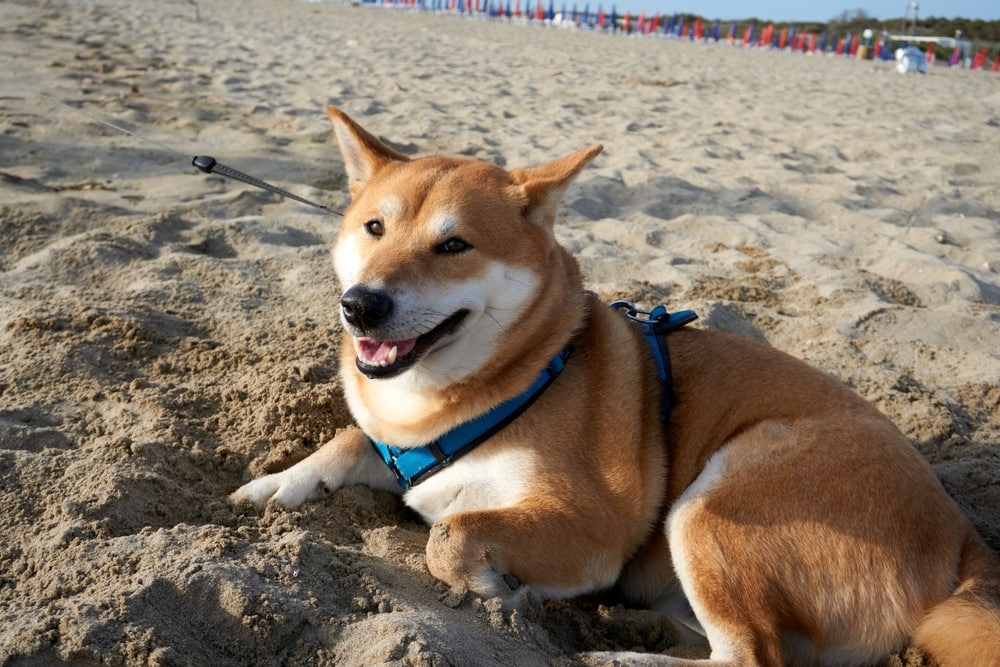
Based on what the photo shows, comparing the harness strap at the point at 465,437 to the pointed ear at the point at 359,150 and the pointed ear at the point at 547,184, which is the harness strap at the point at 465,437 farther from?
the pointed ear at the point at 359,150

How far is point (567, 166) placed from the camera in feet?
9.70

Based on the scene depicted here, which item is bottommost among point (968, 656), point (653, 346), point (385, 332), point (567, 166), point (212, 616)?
point (968, 656)

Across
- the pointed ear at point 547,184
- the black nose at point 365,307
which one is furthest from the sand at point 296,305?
the pointed ear at point 547,184

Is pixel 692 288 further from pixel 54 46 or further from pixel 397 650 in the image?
pixel 54 46

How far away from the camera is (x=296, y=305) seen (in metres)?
4.23

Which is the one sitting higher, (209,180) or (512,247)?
(512,247)

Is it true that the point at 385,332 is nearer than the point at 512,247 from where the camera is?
Yes

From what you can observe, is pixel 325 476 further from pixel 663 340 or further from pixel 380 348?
pixel 663 340

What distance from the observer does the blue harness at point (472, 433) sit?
267 centimetres

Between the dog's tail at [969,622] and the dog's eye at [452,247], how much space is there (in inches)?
70.6

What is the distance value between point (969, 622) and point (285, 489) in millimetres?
2125

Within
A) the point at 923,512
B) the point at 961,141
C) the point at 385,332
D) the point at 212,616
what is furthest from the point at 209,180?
the point at 961,141

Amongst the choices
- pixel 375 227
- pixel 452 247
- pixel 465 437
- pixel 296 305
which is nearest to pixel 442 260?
pixel 452 247

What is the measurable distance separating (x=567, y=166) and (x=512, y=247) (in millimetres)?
414
